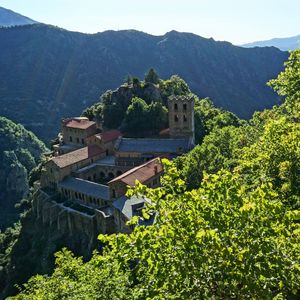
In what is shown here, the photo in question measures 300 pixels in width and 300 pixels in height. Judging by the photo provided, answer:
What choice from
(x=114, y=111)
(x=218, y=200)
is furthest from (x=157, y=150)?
(x=218, y=200)

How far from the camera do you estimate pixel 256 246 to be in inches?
517

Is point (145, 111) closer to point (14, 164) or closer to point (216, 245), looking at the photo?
point (216, 245)

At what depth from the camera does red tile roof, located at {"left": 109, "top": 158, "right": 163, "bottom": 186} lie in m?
56.3

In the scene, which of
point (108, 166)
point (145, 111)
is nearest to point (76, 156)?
point (108, 166)

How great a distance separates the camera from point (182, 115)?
73.0 m

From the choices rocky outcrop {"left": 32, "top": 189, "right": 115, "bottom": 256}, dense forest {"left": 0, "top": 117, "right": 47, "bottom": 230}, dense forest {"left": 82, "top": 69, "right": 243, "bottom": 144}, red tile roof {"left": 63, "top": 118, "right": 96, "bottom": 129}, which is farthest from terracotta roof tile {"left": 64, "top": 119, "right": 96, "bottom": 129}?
dense forest {"left": 0, "top": 117, "right": 47, "bottom": 230}

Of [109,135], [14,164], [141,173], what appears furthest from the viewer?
[14,164]

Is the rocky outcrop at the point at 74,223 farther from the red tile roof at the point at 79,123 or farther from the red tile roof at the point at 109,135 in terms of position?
the red tile roof at the point at 79,123

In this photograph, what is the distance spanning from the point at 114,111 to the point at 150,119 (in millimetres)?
8882

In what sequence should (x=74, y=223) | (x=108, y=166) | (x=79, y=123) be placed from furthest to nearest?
(x=79, y=123)
(x=108, y=166)
(x=74, y=223)

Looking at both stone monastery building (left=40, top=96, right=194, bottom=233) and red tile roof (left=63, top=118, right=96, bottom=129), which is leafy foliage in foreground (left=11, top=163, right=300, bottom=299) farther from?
red tile roof (left=63, top=118, right=96, bottom=129)

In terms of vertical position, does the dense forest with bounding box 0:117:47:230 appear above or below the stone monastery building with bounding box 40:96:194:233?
below

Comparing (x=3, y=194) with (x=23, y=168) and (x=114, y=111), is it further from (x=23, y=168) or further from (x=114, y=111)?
(x=114, y=111)

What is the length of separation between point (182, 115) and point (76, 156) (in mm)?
20377
